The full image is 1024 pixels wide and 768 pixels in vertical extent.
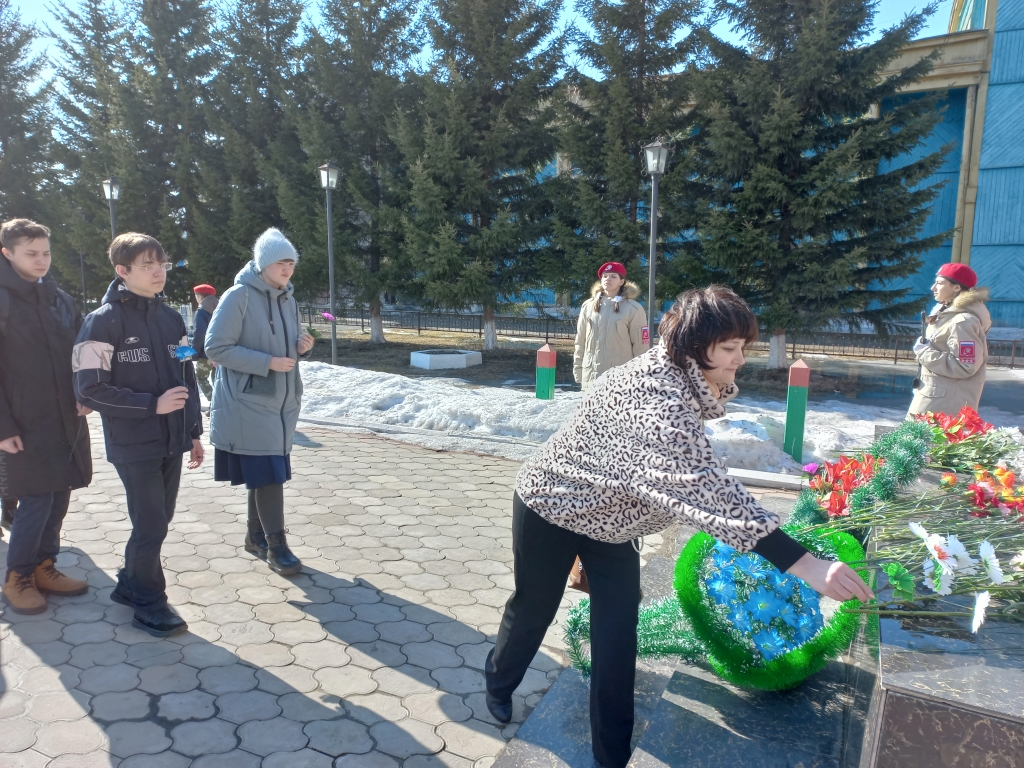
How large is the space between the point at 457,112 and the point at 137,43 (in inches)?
488

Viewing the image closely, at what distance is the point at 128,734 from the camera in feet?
8.25

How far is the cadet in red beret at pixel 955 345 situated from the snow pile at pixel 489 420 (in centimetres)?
122

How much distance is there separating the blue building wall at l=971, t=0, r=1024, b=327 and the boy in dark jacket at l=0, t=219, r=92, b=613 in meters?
24.6

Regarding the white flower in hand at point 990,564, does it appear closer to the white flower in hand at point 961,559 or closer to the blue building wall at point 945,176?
the white flower in hand at point 961,559

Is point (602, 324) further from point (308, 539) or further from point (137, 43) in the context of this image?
point (137, 43)

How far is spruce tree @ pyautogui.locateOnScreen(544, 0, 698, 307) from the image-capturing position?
575 inches

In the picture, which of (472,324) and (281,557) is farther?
(472,324)

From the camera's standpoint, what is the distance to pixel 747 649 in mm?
2547

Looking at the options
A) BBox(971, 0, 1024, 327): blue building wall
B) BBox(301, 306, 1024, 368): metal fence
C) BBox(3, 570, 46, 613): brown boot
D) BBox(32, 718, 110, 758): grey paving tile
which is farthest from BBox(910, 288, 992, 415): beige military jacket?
BBox(971, 0, 1024, 327): blue building wall

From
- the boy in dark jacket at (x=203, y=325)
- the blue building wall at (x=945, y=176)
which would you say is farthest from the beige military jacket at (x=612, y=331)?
the blue building wall at (x=945, y=176)

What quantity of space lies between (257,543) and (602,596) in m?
2.48

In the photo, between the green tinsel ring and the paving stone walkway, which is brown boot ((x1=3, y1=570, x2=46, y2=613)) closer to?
the paving stone walkway

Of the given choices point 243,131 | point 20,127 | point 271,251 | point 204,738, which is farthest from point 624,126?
point 20,127

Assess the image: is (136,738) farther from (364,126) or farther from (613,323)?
(364,126)
